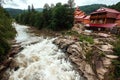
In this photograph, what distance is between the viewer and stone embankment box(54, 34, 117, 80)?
20.0 m

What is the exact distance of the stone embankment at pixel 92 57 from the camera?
20.0 m

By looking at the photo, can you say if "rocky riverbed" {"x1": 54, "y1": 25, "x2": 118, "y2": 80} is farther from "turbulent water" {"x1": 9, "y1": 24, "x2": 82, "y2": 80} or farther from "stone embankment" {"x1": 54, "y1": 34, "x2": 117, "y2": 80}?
"turbulent water" {"x1": 9, "y1": 24, "x2": 82, "y2": 80}

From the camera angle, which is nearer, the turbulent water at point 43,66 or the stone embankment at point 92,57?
the turbulent water at point 43,66

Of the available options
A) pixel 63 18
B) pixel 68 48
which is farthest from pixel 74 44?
pixel 63 18

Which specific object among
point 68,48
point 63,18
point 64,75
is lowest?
point 64,75

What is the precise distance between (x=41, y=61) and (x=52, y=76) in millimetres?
3940

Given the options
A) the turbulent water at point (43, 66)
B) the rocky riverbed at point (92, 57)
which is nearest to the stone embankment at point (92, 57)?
the rocky riverbed at point (92, 57)

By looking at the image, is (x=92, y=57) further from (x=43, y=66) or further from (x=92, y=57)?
(x=43, y=66)

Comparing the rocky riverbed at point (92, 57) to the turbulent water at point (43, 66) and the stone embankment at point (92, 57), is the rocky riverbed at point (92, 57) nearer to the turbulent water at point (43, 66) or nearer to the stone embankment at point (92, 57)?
the stone embankment at point (92, 57)

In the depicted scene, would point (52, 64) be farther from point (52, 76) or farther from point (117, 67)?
point (117, 67)

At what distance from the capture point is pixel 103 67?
67.0 feet

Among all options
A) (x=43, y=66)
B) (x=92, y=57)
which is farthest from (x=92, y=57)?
(x=43, y=66)

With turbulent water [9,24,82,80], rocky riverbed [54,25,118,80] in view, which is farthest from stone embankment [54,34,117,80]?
turbulent water [9,24,82,80]

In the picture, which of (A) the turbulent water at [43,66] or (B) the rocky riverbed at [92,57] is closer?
(A) the turbulent water at [43,66]
